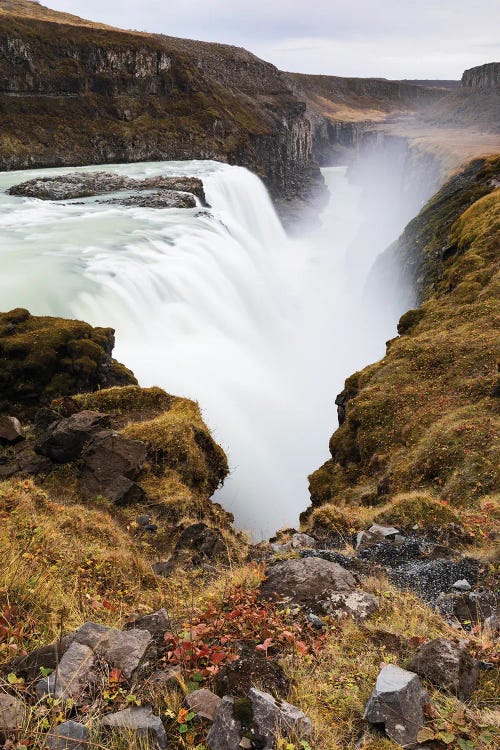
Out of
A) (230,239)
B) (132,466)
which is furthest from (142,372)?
(230,239)

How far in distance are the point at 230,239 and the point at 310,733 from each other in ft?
148

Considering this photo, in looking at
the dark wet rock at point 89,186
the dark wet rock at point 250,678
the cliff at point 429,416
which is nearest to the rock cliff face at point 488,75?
the dark wet rock at point 89,186

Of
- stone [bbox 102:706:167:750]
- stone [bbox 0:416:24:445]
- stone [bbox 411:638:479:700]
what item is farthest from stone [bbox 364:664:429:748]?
stone [bbox 0:416:24:445]

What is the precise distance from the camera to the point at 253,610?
261 inches

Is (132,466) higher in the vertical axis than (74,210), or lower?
lower

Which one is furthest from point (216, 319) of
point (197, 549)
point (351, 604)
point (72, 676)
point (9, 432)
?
point (72, 676)

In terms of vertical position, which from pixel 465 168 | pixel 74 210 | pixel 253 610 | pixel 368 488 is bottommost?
pixel 368 488

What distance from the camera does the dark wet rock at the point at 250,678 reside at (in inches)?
179

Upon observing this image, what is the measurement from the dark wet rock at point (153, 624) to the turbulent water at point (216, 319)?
13.5 meters

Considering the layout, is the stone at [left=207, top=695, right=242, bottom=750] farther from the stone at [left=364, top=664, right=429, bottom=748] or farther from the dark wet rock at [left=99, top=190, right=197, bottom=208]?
the dark wet rock at [left=99, top=190, right=197, bottom=208]

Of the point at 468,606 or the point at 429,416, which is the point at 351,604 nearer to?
the point at 468,606

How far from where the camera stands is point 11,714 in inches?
154

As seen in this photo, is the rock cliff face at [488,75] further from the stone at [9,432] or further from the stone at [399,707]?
the stone at [399,707]

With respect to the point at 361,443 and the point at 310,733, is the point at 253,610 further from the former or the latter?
the point at 361,443
